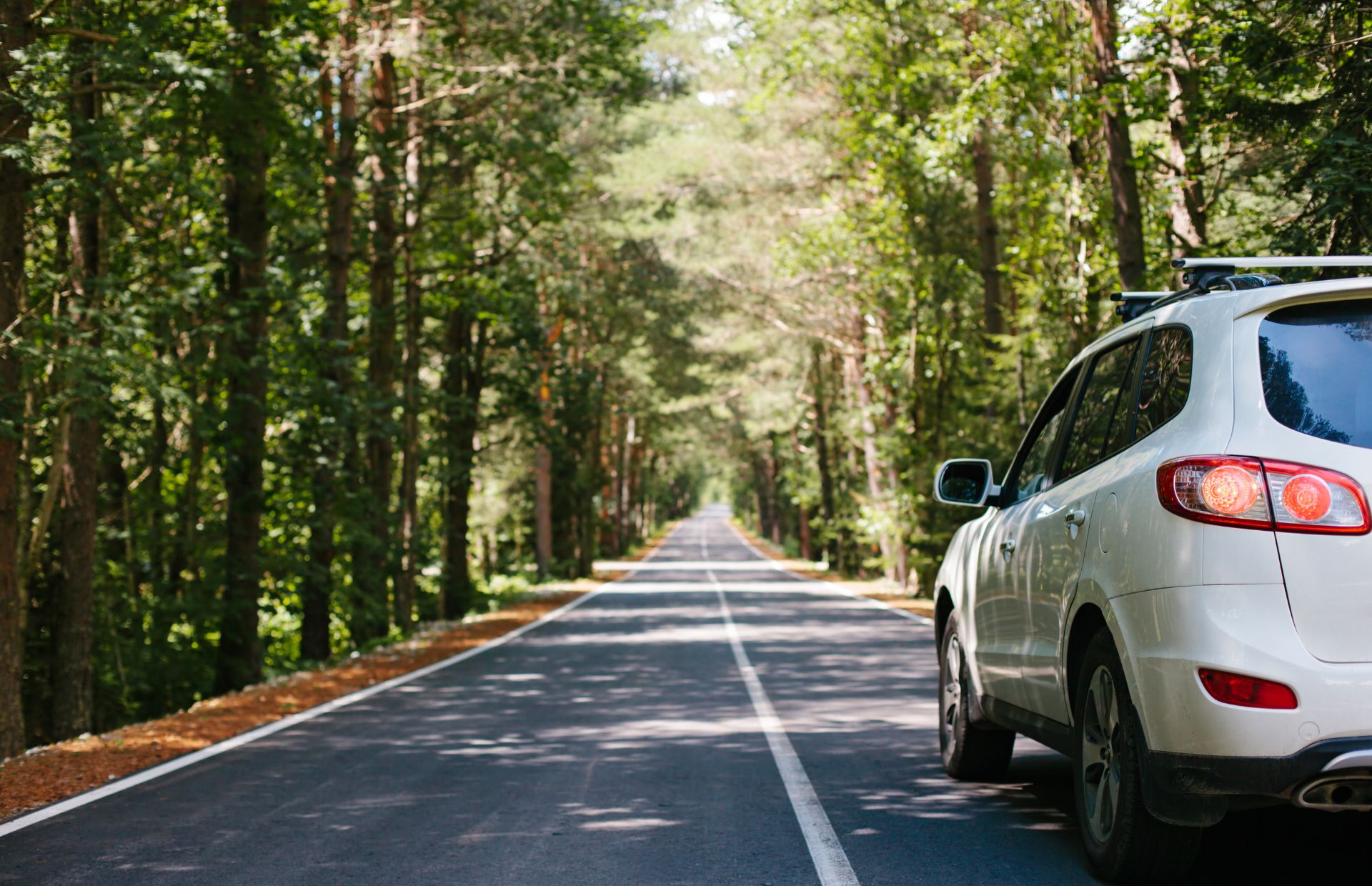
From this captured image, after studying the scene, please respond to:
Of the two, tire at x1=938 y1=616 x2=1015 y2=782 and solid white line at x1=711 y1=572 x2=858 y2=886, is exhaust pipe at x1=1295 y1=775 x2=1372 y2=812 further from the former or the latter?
tire at x1=938 y1=616 x2=1015 y2=782

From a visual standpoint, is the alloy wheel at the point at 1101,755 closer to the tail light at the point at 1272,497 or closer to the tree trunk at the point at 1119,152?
the tail light at the point at 1272,497

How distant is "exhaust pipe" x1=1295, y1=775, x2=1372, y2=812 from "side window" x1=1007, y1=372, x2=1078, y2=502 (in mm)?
2330

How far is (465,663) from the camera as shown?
16281 millimetres

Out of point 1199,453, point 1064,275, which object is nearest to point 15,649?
point 1199,453

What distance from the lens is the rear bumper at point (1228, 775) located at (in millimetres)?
3943

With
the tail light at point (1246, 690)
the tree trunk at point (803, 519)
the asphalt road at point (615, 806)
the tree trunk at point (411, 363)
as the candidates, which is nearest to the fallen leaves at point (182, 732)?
the asphalt road at point (615, 806)

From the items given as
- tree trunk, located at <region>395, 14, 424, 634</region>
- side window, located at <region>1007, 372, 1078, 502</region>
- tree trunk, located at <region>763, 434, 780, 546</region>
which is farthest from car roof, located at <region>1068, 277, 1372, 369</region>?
tree trunk, located at <region>763, 434, 780, 546</region>

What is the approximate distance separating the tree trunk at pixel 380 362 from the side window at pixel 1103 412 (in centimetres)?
1371

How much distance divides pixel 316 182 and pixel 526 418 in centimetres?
1431

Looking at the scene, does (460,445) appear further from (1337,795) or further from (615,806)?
(1337,795)

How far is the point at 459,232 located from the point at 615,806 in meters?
18.5

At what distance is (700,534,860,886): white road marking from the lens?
552cm

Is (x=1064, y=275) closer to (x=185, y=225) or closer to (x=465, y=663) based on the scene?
(x=465, y=663)

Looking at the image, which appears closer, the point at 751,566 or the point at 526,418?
the point at 526,418
